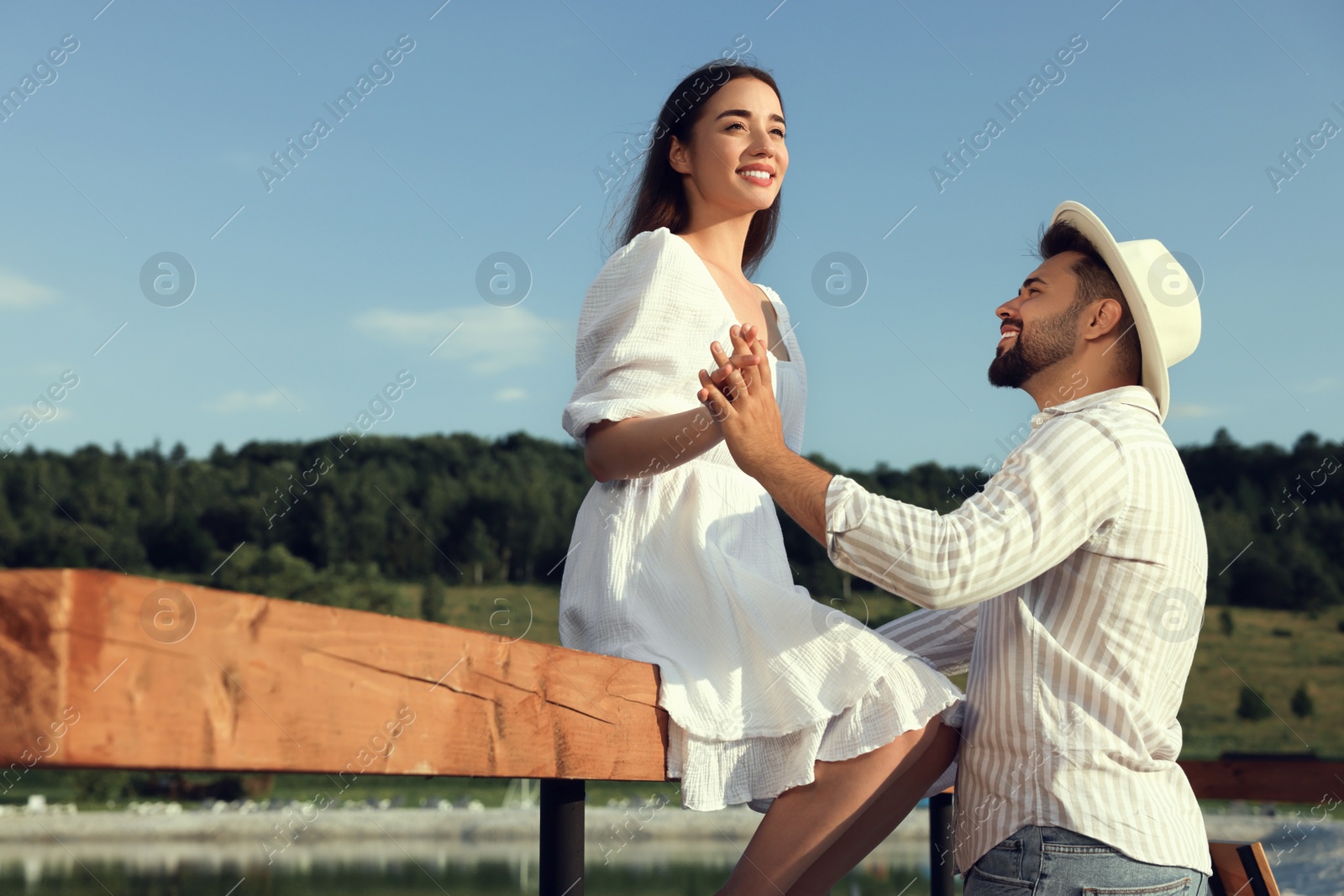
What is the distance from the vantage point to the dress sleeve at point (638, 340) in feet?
6.43

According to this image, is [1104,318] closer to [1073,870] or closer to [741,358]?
[741,358]

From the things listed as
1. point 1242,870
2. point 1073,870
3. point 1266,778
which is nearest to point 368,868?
point 1266,778

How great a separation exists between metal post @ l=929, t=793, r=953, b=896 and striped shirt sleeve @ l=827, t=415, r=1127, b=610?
3.68ft

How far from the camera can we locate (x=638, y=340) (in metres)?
2.01

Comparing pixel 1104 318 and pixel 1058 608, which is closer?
pixel 1058 608

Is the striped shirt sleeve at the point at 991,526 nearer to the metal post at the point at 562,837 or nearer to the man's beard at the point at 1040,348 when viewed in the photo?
the man's beard at the point at 1040,348

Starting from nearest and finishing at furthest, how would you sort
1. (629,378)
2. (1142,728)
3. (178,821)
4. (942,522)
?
1. (942,522)
2. (1142,728)
3. (629,378)
4. (178,821)

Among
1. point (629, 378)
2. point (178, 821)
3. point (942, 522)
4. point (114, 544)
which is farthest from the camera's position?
point (178, 821)

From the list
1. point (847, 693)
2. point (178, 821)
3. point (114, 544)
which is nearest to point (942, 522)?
point (847, 693)

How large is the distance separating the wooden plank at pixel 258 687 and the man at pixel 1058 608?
491 mm

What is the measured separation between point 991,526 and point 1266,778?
1639 millimetres

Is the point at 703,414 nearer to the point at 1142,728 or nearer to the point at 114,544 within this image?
the point at 1142,728

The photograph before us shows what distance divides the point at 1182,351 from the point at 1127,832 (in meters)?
0.85

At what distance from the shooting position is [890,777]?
1.66 metres
